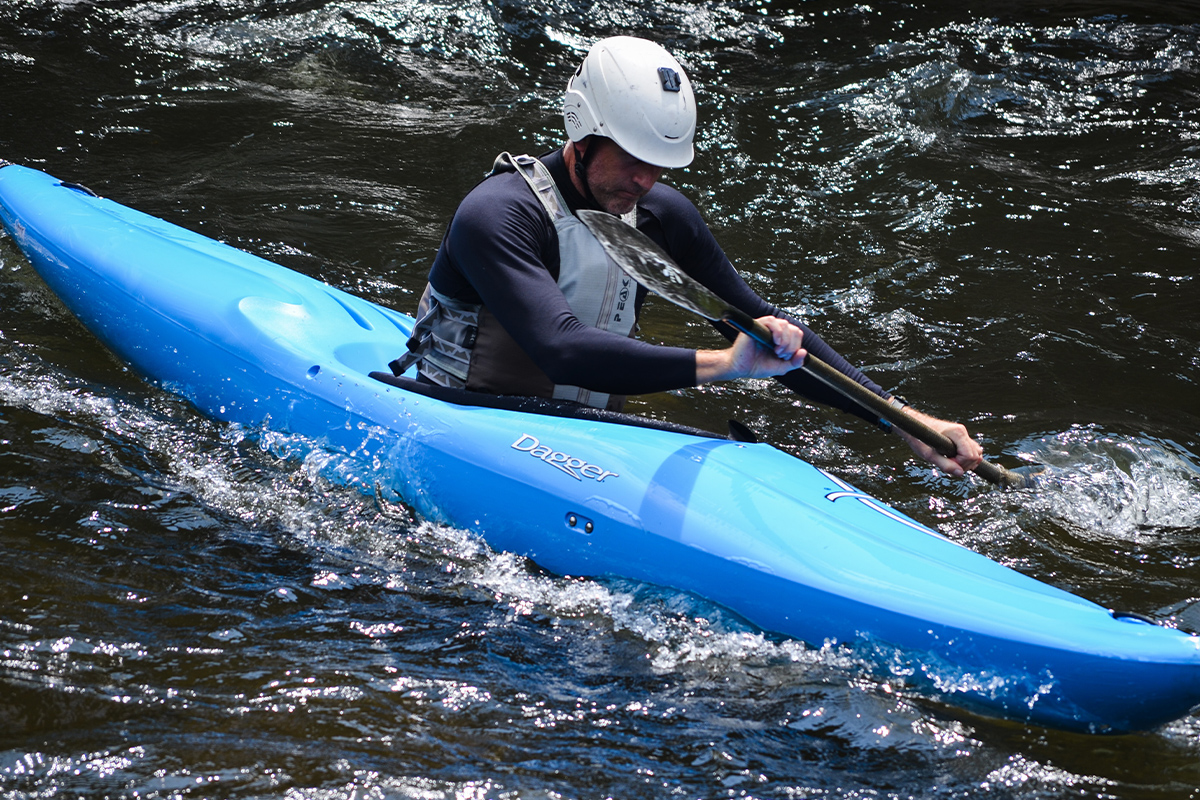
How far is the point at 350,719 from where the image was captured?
203 cm

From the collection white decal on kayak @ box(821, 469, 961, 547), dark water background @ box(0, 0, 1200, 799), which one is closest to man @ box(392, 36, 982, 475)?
white decal on kayak @ box(821, 469, 961, 547)

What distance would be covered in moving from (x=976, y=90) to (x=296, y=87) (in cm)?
445

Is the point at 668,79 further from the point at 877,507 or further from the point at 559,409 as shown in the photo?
the point at 877,507

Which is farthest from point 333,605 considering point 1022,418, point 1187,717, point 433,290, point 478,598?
point 1022,418

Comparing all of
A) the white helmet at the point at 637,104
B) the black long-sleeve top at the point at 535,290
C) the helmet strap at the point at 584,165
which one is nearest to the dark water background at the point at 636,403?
the black long-sleeve top at the point at 535,290

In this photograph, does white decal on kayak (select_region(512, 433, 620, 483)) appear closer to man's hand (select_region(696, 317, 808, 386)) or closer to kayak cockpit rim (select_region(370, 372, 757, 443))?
kayak cockpit rim (select_region(370, 372, 757, 443))

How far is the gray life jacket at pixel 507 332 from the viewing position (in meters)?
2.68

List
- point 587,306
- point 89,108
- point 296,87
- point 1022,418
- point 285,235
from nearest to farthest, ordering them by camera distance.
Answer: point 587,306 < point 1022,418 < point 285,235 < point 89,108 < point 296,87

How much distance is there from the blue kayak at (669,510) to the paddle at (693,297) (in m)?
0.23

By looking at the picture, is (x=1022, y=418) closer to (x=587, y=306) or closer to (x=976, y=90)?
(x=587, y=306)

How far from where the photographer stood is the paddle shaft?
236 centimetres

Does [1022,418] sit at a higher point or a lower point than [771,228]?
lower

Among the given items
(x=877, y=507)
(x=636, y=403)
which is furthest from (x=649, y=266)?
(x=636, y=403)

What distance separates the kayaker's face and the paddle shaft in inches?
16.9
